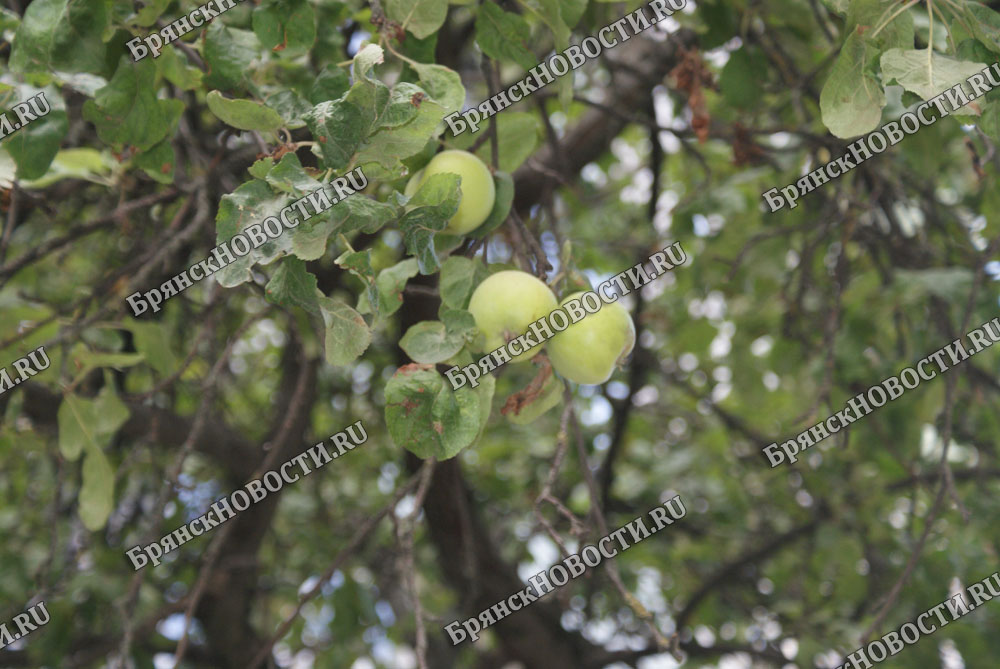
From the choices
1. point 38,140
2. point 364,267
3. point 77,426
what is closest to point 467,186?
point 364,267

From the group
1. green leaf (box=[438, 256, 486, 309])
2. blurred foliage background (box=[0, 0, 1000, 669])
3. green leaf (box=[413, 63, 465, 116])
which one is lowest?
blurred foliage background (box=[0, 0, 1000, 669])

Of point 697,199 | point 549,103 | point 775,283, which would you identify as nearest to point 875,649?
point 775,283

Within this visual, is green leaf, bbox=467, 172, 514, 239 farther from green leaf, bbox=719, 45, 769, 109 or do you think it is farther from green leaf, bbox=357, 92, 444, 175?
green leaf, bbox=719, 45, 769, 109

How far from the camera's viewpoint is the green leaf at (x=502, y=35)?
1.40 meters

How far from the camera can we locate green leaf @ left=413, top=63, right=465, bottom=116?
1180 mm

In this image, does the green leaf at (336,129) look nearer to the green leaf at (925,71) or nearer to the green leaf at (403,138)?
the green leaf at (403,138)

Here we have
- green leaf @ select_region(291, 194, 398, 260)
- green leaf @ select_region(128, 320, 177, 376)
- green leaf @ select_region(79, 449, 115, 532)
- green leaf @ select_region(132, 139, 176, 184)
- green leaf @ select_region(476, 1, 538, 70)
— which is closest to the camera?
green leaf @ select_region(291, 194, 398, 260)

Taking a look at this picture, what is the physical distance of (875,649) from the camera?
8.17ft

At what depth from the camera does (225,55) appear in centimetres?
133

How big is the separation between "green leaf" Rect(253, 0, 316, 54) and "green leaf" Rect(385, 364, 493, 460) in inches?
23.7

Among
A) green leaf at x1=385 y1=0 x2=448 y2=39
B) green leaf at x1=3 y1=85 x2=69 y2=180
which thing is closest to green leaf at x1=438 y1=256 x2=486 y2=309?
green leaf at x1=385 y1=0 x2=448 y2=39

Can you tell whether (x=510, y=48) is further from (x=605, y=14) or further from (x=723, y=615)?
(x=723, y=615)

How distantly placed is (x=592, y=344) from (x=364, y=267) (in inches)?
14.9

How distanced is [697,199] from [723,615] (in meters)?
1.98
